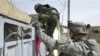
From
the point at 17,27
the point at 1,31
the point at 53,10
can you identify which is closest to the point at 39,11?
the point at 53,10

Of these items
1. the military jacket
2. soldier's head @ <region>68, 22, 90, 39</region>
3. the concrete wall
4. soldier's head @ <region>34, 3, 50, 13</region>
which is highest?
soldier's head @ <region>34, 3, 50, 13</region>

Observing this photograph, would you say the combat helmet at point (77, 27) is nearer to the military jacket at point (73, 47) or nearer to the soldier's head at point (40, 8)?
the military jacket at point (73, 47)

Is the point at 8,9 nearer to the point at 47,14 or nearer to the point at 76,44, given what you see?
the point at 76,44

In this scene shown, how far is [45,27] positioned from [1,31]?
12.4 feet

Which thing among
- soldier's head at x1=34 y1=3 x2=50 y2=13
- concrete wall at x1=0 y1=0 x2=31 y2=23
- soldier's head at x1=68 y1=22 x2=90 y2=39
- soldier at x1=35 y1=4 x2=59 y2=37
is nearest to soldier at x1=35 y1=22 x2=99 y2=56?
soldier's head at x1=68 y1=22 x2=90 y2=39

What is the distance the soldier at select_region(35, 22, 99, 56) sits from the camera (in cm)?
393

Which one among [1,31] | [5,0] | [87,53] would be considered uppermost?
[5,0]

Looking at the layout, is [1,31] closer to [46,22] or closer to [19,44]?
[19,44]

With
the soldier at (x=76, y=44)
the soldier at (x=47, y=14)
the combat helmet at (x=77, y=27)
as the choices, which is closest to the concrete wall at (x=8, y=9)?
the soldier at (x=76, y=44)

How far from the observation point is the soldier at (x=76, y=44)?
155 inches

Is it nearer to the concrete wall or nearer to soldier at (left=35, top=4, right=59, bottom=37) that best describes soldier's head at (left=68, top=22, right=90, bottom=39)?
the concrete wall

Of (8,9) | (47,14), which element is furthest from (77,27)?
(47,14)

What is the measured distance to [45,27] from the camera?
20.7 ft

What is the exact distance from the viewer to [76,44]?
3.95m
